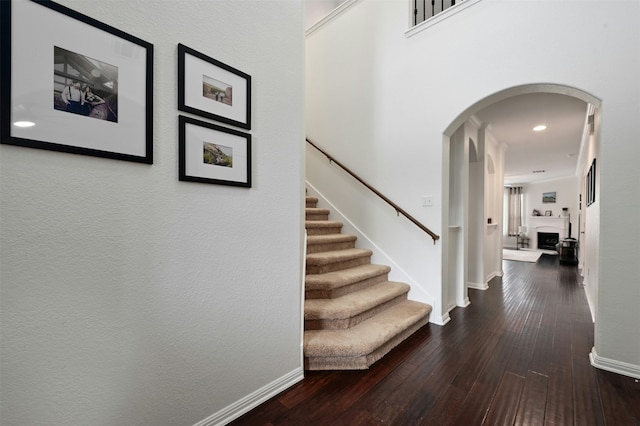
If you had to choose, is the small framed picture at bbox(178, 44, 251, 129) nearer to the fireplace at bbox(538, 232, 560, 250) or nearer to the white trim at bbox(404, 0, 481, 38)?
the white trim at bbox(404, 0, 481, 38)

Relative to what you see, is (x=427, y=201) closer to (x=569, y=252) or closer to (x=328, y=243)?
(x=328, y=243)

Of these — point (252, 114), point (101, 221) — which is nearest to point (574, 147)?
point (252, 114)

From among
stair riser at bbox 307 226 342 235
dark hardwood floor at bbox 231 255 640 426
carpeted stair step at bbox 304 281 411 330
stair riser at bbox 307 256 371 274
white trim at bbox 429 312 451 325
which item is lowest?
dark hardwood floor at bbox 231 255 640 426

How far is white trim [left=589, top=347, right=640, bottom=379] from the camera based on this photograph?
1905 mm

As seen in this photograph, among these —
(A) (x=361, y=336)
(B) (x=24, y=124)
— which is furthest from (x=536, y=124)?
(B) (x=24, y=124)

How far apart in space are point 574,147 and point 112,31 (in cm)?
782

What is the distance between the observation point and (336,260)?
2803mm

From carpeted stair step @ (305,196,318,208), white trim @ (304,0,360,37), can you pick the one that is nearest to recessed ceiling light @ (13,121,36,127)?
carpeted stair step @ (305,196,318,208)

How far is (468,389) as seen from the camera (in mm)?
1781

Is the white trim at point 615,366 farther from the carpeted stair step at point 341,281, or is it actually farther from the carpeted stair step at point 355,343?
the carpeted stair step at point 341,281

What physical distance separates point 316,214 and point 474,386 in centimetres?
244

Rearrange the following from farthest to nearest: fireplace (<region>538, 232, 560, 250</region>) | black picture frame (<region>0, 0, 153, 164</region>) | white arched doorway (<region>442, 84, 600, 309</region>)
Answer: fireplace (<region>538, 232, 560, 250</region>) → white arched doorway (<region>442, 84, 600, 309</region>) → black picture frame (<region>0, 0, 153, 164</region>)

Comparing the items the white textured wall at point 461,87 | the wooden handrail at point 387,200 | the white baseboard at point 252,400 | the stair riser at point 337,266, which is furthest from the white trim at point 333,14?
the white baseboard at point 252,400

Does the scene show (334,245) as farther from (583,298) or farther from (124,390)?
(583,298)
